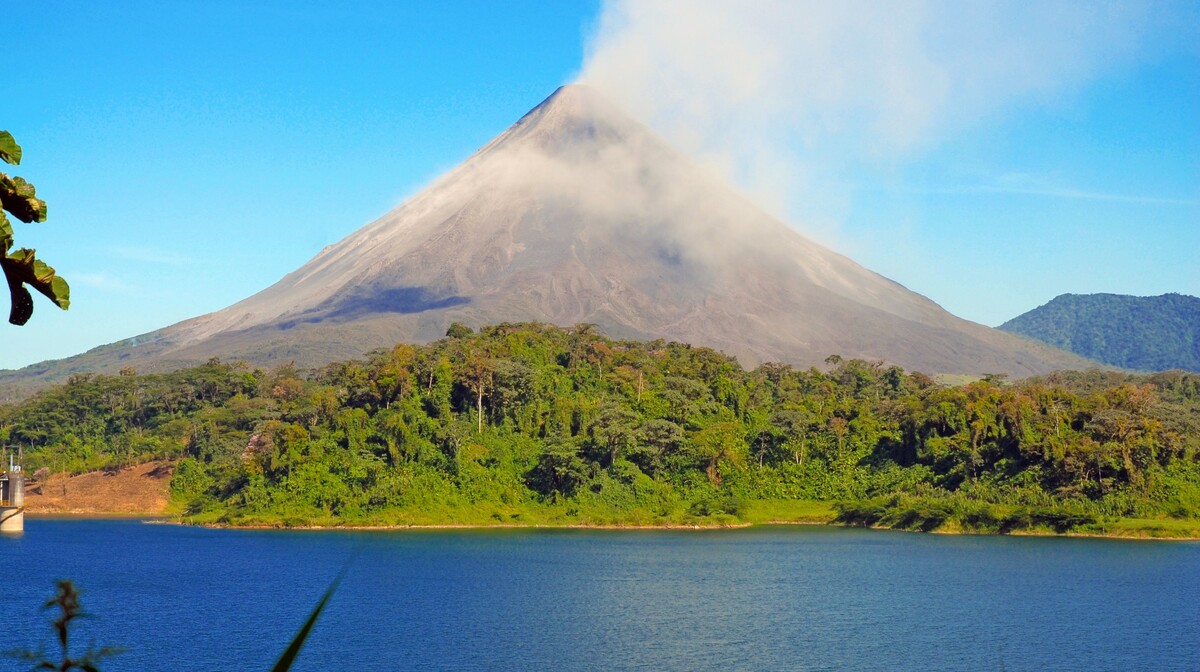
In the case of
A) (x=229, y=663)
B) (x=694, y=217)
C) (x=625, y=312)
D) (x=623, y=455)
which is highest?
(x=694, y=217)

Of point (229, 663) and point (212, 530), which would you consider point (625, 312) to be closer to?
point (212, 530)

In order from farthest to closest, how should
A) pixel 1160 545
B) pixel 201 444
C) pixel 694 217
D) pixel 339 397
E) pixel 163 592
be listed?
1. pixel 694 217
2. pixel 201 444
3. pixel 339 397
4. pixel 1160 545
5. pixel 163 592

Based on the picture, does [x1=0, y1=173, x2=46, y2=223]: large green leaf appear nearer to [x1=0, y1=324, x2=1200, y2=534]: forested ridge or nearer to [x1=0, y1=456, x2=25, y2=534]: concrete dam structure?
[x1=0, y1=456, x2=25, y2=534]: concrete dam structure

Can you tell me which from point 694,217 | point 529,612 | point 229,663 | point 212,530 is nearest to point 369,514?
point 212,530

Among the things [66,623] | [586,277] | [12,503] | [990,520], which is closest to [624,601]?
[990,520]

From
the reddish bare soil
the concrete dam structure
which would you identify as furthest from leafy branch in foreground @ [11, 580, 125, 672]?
the reddish bare soil

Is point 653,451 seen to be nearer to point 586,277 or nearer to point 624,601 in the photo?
point 624,601
